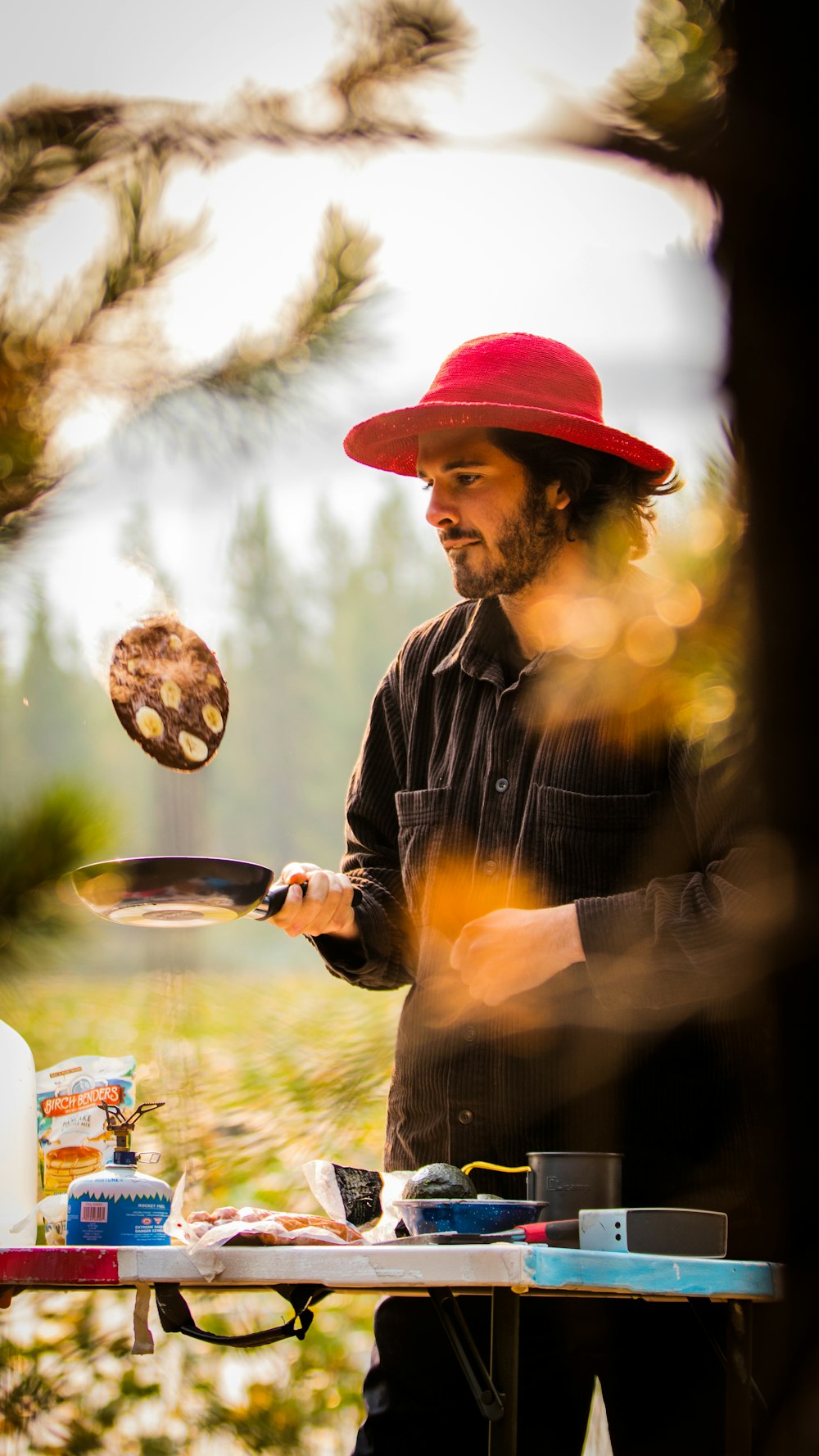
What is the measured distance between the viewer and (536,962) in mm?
1767

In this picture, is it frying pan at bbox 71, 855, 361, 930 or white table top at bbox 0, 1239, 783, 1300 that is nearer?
white table top at bbox 0, 1239, 783, 1300

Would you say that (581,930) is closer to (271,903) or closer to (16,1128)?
(271,903)

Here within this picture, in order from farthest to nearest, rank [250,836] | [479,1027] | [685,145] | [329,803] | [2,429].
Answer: [329,803] → [250,836] → [479,1027] → [2,429] → [685,145]

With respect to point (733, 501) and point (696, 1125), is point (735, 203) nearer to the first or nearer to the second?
point (733, 501)

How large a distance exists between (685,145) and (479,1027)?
1.48 m

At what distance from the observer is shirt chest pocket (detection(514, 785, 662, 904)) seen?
6.37ft

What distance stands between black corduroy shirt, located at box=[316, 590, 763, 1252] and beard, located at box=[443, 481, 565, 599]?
0.40 feet

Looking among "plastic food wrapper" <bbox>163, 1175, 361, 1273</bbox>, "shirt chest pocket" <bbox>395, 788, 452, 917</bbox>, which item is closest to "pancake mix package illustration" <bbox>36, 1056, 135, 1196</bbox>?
"plastic food wrapper" <bbox>163, 1175, 361, 1273</bbox>

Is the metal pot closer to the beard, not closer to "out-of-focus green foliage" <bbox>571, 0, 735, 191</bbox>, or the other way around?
the beard

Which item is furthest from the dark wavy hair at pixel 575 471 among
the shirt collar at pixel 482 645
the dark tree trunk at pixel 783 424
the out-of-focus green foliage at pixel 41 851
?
the dark tree trunk at pixel 783 424

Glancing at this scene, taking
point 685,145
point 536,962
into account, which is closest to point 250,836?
point 536,962

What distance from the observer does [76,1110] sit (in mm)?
1833

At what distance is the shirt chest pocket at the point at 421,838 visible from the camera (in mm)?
2145

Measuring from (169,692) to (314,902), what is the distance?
1.34 ft
